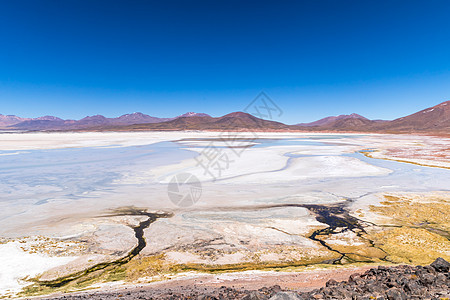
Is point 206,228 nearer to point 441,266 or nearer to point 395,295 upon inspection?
point 395,295

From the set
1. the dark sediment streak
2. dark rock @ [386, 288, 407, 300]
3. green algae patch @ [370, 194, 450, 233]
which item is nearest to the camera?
dark rock @ [386, 288, 407, 300]

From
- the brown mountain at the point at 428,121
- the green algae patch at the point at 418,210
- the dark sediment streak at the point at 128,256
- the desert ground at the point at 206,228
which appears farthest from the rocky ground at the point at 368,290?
the brown mountain at the point at 428,121

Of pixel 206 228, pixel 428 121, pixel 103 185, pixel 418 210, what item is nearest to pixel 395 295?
pixel 206 228

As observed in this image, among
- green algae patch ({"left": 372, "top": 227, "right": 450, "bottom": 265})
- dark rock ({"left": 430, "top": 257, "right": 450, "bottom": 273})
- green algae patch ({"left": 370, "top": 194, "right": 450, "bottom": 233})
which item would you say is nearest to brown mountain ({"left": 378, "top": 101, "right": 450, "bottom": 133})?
green algae patch ({"left": 370, "top": 194, "right": 450, "bottom": 233})

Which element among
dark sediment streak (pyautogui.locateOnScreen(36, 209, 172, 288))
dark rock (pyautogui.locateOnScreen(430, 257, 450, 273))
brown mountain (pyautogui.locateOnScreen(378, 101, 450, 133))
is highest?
brown mountain (pyautogui.locateOnScreen(378, 101, 450, 133))

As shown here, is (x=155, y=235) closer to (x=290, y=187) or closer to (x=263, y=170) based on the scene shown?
(x=290, y=187)

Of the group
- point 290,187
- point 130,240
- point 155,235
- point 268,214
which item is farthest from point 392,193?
point 130,240

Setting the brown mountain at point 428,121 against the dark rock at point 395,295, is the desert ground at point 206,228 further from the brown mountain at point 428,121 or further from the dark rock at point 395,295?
the brown mountain at point 428,121

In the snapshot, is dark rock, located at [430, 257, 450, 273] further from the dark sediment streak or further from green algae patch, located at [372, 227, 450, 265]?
the dark sediment streak
